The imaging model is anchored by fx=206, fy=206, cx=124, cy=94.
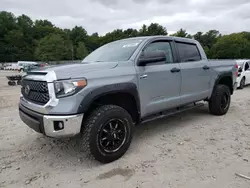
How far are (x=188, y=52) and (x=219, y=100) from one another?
1.53 m

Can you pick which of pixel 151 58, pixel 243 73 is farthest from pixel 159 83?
pixel 243 73

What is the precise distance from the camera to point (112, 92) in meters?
2.95

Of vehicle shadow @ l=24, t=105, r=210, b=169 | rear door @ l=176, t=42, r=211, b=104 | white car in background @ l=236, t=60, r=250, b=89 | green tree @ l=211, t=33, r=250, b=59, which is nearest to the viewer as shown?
vehicle shadow @ l=24, t=105, r=210, b=169

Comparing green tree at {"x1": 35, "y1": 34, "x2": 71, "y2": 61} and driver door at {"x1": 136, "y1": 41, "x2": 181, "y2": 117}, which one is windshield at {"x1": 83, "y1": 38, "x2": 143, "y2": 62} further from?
green tree at {"x1": 35, "y1": 34, "x2": 71, "y2": 61}

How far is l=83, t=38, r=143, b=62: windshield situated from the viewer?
137 inches

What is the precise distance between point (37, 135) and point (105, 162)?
185 cm

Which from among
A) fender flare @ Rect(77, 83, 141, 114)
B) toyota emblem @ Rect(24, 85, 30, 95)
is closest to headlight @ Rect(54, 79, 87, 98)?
fender flare @ Rect(77, 83, 141, 114)

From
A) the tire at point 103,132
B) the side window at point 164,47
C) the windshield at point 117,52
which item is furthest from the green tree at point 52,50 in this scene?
the tire at point 103,132

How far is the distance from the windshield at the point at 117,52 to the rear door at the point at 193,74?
1.08 meters

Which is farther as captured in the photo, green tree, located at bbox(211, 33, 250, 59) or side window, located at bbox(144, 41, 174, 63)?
green tree, located at bbox(211, 33, 250, 59)

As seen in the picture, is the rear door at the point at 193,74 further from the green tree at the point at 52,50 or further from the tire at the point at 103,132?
the green tree at the point at 52,50

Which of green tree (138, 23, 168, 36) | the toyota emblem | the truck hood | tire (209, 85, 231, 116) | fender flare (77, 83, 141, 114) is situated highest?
green tree (138, 23, 168, 36)

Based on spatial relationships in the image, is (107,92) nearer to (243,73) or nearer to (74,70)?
(74,70)

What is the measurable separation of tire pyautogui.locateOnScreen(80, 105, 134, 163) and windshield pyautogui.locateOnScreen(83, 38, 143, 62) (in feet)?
3.18
